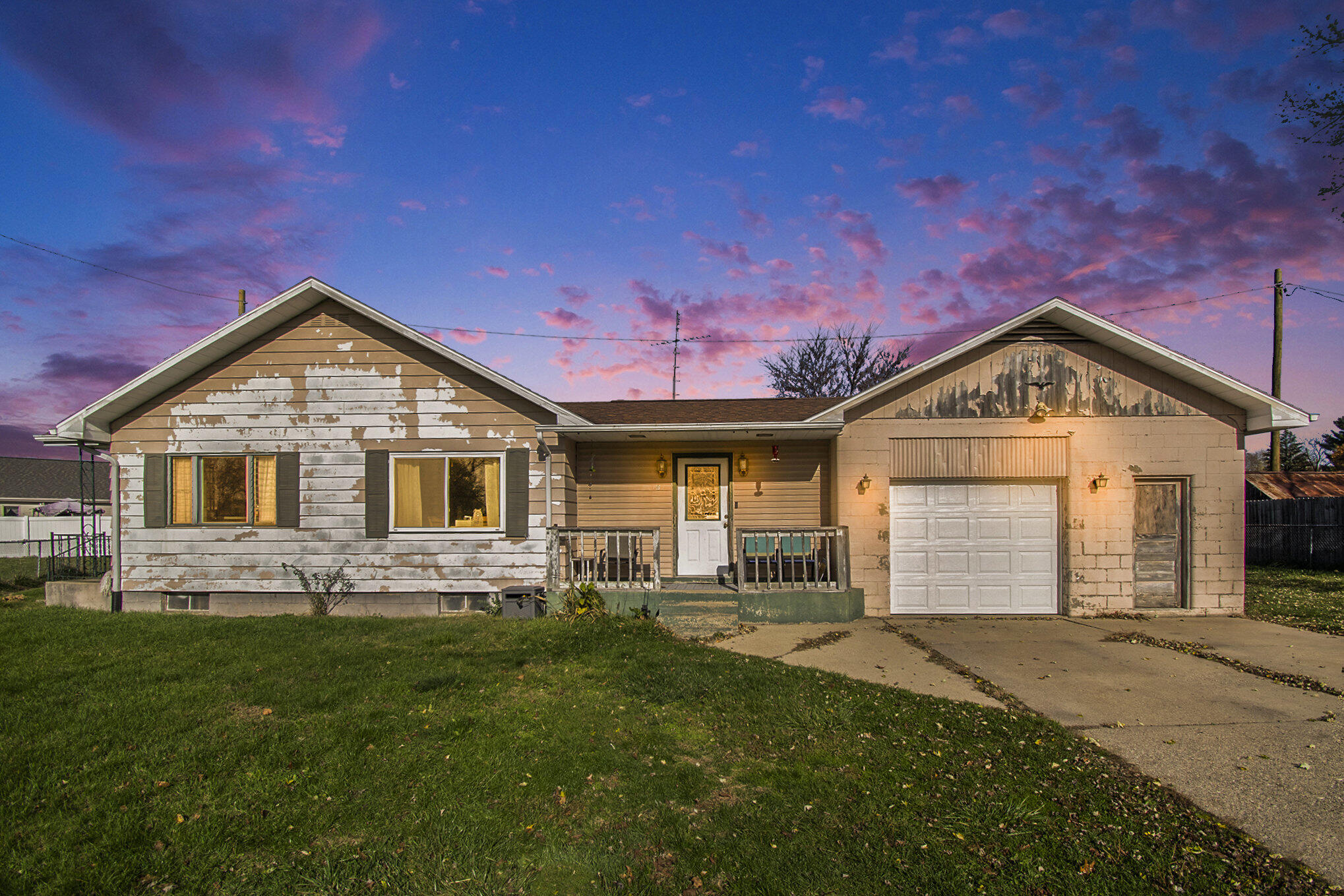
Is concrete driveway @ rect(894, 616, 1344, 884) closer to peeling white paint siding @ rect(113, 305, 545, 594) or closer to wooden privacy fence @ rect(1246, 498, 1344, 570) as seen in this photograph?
peeling white paint siding @ rect(113, 305, 545, 594)

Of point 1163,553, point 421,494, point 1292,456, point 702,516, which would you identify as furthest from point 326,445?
point 1292,456

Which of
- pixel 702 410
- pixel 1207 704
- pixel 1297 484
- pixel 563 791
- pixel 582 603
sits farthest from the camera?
pixel 1297 484

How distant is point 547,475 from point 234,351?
17.1ft

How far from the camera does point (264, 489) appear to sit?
928 cm

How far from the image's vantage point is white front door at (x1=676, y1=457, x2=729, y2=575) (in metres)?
10.6

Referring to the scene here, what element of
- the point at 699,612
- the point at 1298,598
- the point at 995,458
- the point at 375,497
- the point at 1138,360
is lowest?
the point at 1298,598

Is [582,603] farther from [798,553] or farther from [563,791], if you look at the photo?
[563,791]

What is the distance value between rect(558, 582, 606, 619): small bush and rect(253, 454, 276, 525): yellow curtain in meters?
4.89

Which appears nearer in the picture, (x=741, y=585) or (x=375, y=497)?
(x=741, y=585)

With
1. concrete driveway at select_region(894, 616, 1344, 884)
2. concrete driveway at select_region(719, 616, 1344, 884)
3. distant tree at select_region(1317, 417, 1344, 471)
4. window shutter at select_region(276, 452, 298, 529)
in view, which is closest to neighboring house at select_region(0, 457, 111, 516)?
window shutter at select_region(276, 452, 298, 529)

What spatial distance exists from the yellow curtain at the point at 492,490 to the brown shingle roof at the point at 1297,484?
67.9 feet

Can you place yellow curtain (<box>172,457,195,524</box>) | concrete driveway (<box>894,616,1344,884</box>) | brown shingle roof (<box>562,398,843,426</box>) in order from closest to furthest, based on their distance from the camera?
concrete driveway (<box>894,616,1344,884</box>) → yellow curtain (<box>172,457,195,524</box>) → brown shingle roof (<box>562,398,843,426</box>)

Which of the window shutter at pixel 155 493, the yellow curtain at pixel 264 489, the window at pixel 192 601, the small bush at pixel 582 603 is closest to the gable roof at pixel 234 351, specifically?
the window shutter at pixel 155 493

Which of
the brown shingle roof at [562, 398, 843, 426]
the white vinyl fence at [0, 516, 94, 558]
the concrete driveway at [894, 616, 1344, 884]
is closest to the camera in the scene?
the concrete driveway at [894, 616, 1344, 884]
